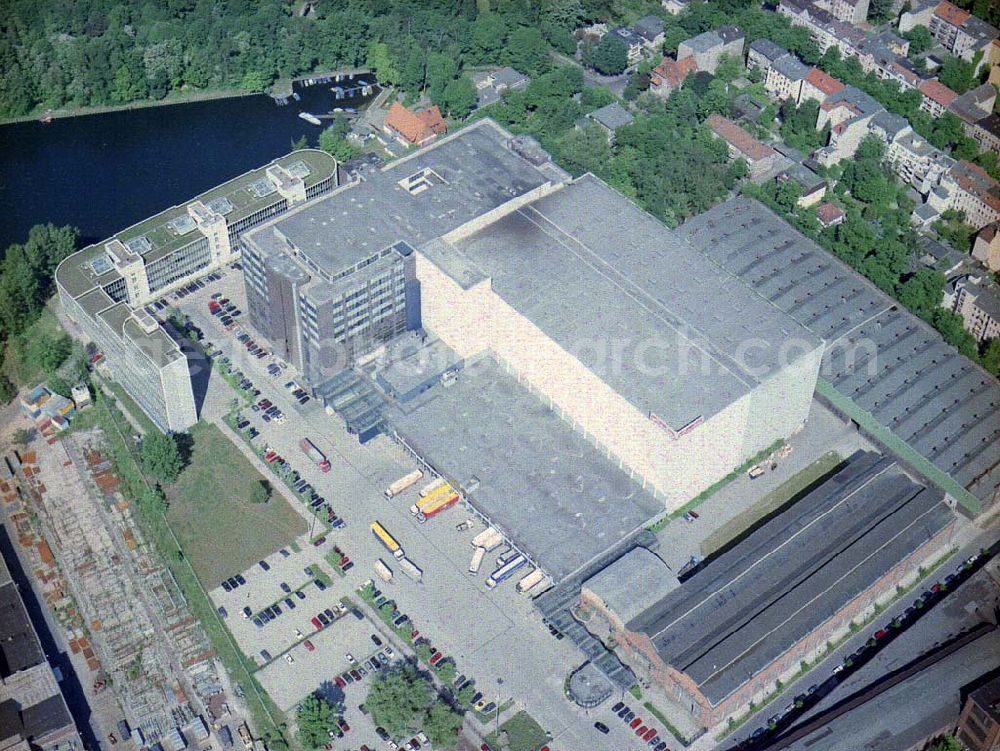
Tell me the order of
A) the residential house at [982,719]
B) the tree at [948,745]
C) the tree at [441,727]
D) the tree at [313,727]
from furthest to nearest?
the tree at [313,727]
the tree at [441,727]
the tree at [948,745]
the residential house at [982,719]

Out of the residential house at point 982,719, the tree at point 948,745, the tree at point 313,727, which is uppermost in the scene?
the residential house at point 982,719

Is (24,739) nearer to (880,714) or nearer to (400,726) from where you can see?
(400,726)

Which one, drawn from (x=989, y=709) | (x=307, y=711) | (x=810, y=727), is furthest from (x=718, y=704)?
(x=307, y=711)

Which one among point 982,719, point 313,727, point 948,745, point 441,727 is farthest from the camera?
point 313,727

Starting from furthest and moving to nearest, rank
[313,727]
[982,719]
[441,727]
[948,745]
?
[313,727], [441,727], [948,745], [982,719]

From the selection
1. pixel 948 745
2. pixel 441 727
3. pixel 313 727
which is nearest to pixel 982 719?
pixel 948 745

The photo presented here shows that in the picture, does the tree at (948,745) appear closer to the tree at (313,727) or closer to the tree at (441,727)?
the tree at (441,727)

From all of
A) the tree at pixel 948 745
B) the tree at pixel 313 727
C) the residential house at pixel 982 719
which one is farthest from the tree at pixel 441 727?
the residential house at pixel 982 719

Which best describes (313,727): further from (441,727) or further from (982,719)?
(982,719)

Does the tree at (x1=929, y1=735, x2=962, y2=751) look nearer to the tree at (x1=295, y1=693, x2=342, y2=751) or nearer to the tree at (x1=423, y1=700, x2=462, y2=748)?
the tree at (x1=423, y1=700, x2=462, y2=748)
